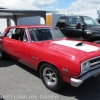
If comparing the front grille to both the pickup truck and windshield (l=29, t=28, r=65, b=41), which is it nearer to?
windshield (l=29, t=28, r=65, b=41)

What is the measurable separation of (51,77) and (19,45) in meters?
1.57

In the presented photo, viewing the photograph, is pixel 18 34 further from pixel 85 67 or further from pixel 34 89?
pixel 85 67

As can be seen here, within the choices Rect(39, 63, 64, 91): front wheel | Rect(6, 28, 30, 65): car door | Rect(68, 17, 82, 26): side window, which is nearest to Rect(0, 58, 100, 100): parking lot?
Rect(39, 63, 64, 91): front wheel

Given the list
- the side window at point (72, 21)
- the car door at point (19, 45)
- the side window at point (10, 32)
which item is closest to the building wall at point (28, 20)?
the side window at point (72, 21)

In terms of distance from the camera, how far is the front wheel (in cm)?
330

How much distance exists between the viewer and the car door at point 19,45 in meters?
4.24

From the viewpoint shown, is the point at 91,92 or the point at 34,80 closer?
the point at 91,92

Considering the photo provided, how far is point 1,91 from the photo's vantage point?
3559 millimetres

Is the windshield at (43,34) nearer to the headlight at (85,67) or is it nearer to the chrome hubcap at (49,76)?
the chrome hubcap at (49,76)

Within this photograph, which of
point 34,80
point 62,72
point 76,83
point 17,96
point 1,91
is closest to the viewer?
point 76,83

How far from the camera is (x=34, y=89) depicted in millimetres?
3662

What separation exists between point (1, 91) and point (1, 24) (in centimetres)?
1190

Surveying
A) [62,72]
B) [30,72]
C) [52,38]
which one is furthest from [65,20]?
[62,72]

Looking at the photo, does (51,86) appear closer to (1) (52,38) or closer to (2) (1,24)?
(1) (52,38)
